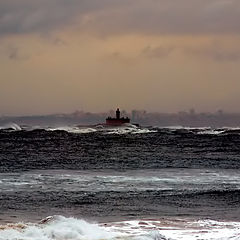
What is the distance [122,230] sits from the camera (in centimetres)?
1554

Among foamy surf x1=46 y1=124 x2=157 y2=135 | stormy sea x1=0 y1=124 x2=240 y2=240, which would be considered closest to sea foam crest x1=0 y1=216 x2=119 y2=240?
stormy sea x1=0 y1=124 x2=240 y2=240

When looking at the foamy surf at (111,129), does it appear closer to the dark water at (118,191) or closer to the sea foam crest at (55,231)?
the dark water at (118,191)

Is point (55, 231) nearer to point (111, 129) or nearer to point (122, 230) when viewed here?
point (122, 230)

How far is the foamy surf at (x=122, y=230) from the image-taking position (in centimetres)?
1379

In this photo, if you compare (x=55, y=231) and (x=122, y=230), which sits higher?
(x=55, y=231)

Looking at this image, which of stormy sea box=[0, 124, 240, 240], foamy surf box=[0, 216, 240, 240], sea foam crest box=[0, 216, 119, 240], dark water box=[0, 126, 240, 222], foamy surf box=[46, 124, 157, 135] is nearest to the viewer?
sea foam crest box=[0, 216, 119, 240]

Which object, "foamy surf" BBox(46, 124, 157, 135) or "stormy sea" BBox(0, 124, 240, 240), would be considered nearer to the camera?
"stormy sea" BBox(0, 124, 240, 240)

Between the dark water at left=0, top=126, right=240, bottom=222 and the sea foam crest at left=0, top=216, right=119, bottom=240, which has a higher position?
the sea foam crest at left=0, top=216, right=119, bottom=240

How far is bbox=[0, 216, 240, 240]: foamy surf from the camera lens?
45.2 ft

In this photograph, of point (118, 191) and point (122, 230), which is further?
point (118, 191)

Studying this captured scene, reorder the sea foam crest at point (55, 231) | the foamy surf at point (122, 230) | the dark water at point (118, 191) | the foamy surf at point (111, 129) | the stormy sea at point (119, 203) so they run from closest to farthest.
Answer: the sea foam crest at point (55, 231) → the foamy surf at point (122, 230) → the stormy sea at point (119, 203) → the dark water at point (118, 191) → the foamy surf at point (111, 129)

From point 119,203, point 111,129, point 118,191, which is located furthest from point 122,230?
point 111,129

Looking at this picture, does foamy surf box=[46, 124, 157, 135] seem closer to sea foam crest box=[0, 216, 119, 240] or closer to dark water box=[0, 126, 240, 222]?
dark water box=[0, 126, 240, 222]

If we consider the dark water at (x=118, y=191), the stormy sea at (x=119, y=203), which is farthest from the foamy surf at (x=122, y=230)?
the dark water at (x=118, y=191)
